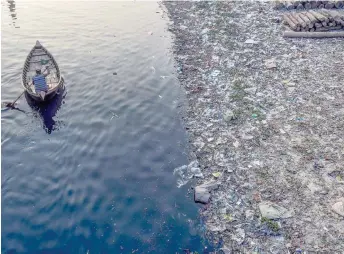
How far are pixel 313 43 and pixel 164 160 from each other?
32.0 ft

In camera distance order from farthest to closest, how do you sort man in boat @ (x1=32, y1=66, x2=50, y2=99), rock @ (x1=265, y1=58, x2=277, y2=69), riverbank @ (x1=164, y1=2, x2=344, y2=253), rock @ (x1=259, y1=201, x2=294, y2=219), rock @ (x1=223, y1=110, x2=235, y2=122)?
rock @ (x1=265, y1=58, x2=277, y2=69), man in boat @ (x1=32, y1=66, x2=50, y2=99), rock @ (x1=223, y1=110, x2=235, y2=122), rock @ (x1=259, y1=201, x2=294, y2=219), riverbank @ (x1=164, y1=2, x2=344, y2=253)

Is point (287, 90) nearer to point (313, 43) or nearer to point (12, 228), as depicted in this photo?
point (313, 43)

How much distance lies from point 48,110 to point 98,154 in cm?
337

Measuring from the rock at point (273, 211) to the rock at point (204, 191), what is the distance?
1.37 meters

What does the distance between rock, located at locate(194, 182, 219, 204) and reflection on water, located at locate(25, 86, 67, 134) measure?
5.74 meters

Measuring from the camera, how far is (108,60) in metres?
15.4

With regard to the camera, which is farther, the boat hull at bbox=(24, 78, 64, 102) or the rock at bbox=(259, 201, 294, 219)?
the boat hull at bbox=(24, 78, 64, 102)

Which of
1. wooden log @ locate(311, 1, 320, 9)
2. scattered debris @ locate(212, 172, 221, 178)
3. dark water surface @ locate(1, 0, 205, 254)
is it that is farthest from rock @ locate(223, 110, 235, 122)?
wooden log @ locate(311, 1, 320, 9)

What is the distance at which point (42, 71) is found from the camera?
42.9ft

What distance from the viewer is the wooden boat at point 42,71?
11.8m

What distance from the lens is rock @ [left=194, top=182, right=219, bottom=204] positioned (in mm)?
8383

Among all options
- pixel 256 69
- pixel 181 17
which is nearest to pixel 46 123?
pixel 256 69

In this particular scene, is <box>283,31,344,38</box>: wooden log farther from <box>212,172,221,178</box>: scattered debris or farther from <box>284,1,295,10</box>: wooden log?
<box>212,172,221,178</box>: scattered debris

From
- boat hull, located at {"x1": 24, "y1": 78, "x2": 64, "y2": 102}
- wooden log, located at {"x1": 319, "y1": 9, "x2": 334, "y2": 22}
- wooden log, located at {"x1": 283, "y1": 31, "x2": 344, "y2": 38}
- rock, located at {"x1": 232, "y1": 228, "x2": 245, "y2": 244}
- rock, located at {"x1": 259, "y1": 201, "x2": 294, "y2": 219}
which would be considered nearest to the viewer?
rock, located at {"x1": 232, "y1": 228, "x2": 245, "y2": 244}
